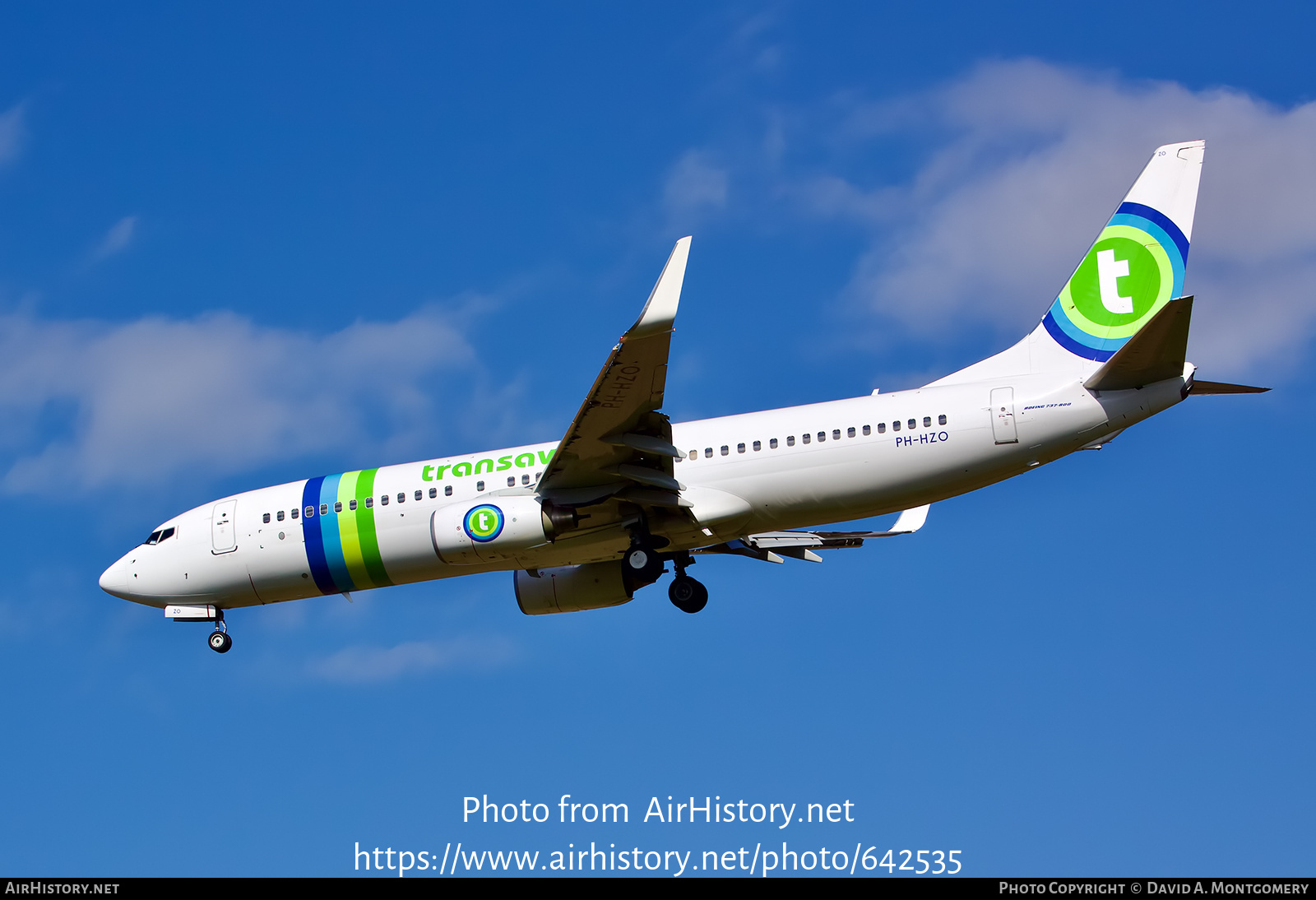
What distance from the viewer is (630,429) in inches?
1045

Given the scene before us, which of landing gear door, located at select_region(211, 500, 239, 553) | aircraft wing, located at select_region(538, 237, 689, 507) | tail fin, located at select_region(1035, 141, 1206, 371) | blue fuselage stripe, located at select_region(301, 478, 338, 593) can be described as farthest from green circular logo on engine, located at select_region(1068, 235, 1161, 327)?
landing gear door, located at select_region(211, 500, 239, 553)

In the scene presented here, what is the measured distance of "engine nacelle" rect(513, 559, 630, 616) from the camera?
3086 cm

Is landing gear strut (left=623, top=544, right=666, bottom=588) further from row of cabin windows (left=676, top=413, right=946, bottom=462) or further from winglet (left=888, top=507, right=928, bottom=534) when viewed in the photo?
winglet (left=888, top=507, right=928, bottom=534)

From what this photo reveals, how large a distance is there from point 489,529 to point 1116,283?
12.9 meters

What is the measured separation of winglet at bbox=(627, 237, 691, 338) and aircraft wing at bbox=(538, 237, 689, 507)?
13 mm

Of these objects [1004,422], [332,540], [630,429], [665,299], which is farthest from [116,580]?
[1004,422]

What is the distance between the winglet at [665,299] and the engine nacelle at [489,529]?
492cm

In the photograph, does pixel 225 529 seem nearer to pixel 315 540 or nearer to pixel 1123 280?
pixel 315 540

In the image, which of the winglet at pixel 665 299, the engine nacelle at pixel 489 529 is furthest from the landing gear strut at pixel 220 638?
the winglet at pixel 665 299

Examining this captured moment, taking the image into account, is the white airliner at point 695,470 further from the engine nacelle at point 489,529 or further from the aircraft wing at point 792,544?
the aircraft wing at point 792,544

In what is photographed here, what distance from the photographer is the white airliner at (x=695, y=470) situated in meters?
26.4

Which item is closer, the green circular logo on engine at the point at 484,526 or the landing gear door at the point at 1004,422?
the landing gear door at the point at 1004,422
